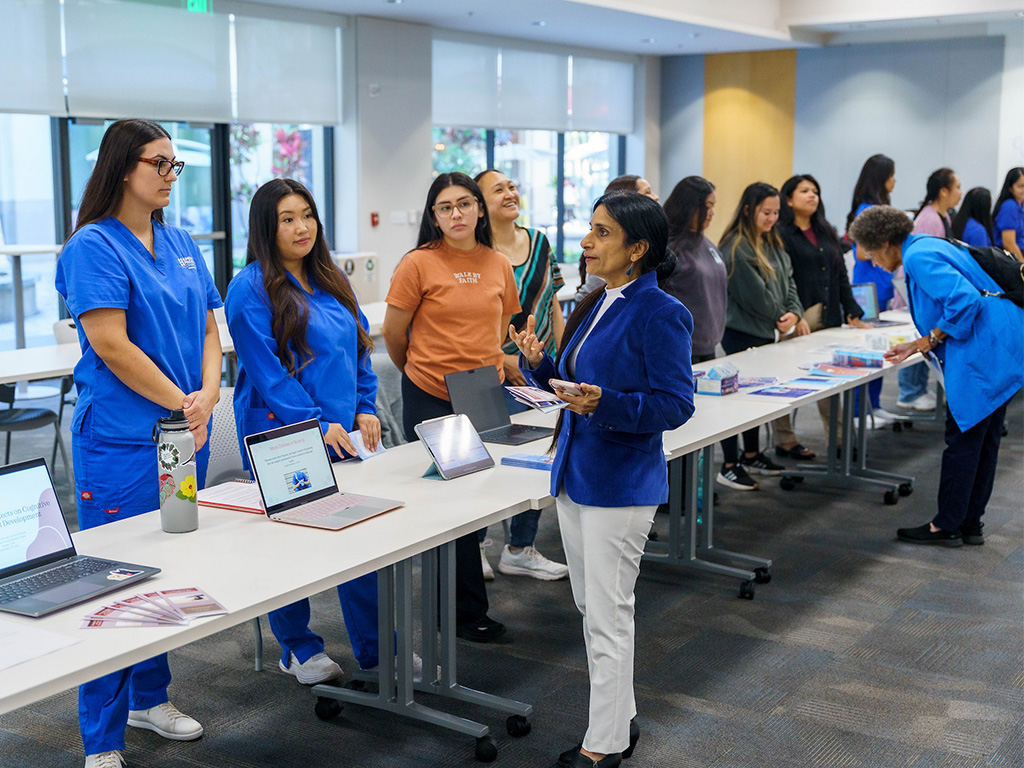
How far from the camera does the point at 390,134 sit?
9.28 m

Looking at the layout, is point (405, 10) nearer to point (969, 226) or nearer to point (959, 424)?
point (969, 226)

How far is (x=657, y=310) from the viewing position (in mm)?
2305

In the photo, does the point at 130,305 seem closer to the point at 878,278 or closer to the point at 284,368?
the point at 284,368

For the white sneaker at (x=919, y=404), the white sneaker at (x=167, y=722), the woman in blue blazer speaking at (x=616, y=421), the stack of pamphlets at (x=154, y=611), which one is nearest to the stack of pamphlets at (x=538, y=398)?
the woman in blue blazer speaking at (x=616, y=421)

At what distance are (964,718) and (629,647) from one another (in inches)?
45.9

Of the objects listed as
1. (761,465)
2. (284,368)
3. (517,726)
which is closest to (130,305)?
(284,368)

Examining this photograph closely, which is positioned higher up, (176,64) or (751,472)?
(176,64)

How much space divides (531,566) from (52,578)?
2.33 m

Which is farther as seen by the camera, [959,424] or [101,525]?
[959,424]

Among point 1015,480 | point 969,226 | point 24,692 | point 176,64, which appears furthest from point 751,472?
point 176,64

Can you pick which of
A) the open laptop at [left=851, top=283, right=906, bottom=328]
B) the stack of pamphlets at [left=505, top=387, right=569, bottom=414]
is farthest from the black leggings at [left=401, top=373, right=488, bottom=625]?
the open laptop at [left=851, top=283, right=906, bottom=328]

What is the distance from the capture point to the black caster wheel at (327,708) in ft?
9.61

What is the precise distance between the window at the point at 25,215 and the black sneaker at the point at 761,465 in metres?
5.26

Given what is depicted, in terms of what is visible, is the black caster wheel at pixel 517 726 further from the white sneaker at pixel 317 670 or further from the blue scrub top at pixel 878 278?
the blue scrub top at pixel 878 278
